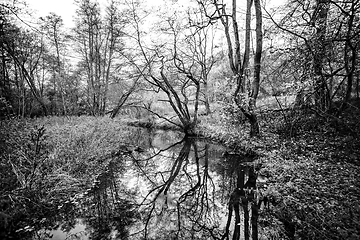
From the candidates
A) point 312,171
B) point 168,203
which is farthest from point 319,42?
point 168,203

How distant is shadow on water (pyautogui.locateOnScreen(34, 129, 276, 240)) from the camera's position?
3.37 m

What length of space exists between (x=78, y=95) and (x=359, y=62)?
22339 millimetres

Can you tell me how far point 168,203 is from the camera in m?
4.54

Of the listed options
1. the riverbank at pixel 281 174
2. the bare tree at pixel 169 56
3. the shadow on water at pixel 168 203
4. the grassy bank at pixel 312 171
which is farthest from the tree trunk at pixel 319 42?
the bare tree at pixel 169 56

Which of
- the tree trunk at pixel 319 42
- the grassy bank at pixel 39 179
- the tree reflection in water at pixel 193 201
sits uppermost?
the tree trunk at pixel 319 42

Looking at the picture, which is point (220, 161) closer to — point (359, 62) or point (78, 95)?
point (359, 62)

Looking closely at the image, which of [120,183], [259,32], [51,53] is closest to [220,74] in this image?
[259,32]

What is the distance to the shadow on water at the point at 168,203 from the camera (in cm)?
337

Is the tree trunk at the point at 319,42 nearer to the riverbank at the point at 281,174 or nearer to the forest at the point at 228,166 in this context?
the forest at the point at 228,166

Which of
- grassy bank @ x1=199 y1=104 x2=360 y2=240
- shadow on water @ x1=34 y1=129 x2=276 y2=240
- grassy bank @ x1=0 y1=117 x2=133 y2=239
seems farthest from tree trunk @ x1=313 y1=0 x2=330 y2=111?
grassy bank @ x1=0 y1=117 x2=133 y2=239

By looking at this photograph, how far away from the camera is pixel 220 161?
7449mm

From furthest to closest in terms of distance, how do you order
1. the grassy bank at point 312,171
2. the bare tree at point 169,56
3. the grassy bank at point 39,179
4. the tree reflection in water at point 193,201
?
the bare tree at point 169,56 → the tree reflection in water at point 193,201 → the grassy bank at point 39,179 → the grassy bank at point 312,171

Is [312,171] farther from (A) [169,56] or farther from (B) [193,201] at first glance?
(A) [169,56]

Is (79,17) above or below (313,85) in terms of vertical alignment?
above
